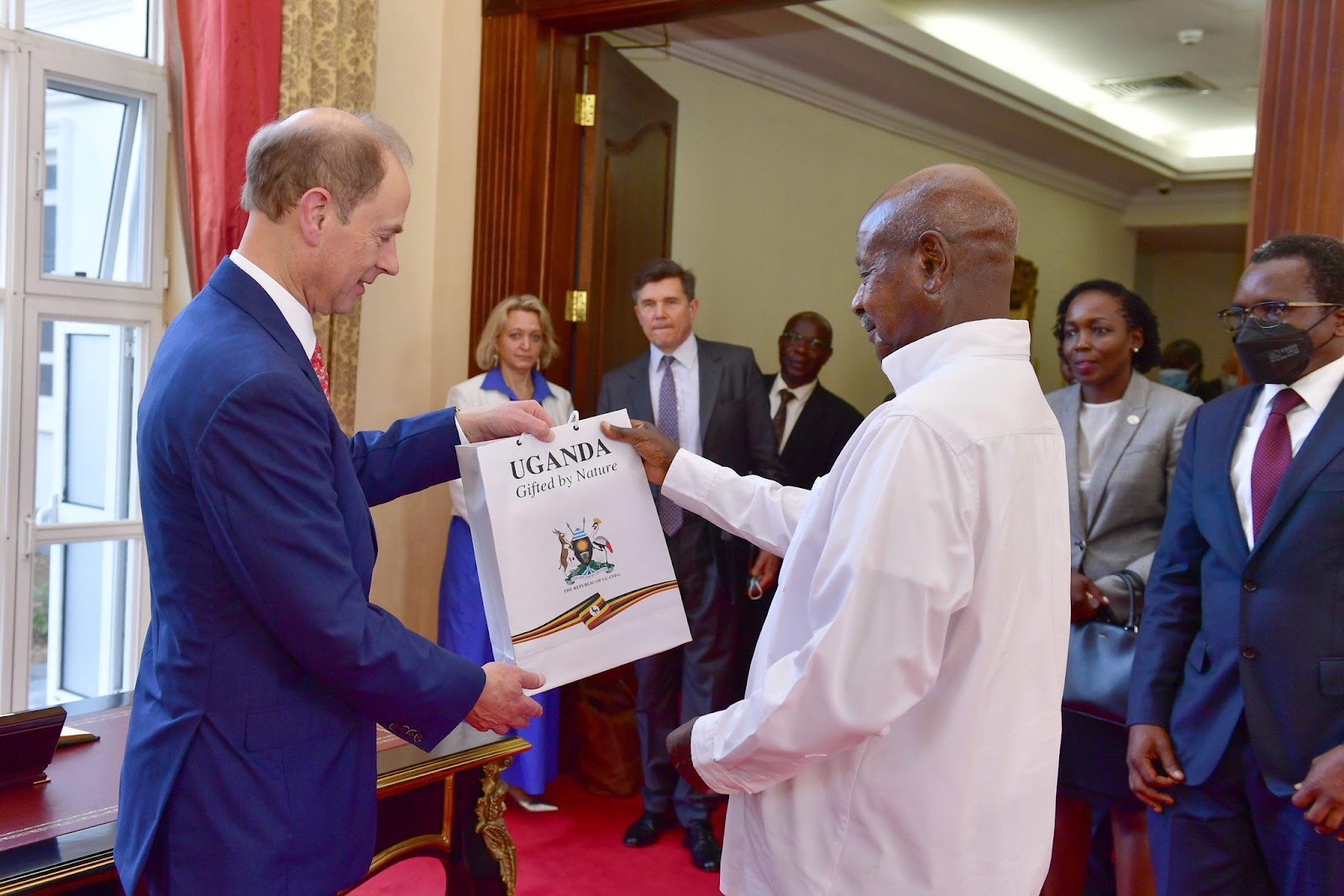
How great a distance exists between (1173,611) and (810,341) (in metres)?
2.35

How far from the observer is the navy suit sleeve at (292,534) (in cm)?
130

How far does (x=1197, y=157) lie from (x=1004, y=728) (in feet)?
28.0

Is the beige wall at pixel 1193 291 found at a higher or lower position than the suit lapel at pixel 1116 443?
higher

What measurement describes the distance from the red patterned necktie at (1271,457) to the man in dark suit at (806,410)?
212 cm

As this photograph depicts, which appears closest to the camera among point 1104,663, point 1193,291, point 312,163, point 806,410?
point 312,163

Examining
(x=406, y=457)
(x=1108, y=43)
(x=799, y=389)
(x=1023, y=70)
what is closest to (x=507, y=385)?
(x=799, y=389)

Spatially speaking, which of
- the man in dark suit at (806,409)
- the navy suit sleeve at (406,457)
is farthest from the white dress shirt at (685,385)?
the navy suit sleeve at (406,457)

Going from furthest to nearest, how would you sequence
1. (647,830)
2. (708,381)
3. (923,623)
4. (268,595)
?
(708,381) → (647,830) → (268,595) → (923,623)

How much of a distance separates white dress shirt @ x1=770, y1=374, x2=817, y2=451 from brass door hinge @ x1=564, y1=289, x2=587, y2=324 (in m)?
0.87

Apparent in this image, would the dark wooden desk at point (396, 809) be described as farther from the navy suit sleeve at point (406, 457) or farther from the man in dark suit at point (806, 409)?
the man in dark suit at point (806, 409)

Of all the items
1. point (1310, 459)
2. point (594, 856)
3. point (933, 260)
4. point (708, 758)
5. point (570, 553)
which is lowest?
point (594, 856)

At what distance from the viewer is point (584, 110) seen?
13.2 feet

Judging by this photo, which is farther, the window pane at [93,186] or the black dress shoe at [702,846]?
the black dress shoe at [702,846]

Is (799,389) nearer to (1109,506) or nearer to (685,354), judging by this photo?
(685,354)
